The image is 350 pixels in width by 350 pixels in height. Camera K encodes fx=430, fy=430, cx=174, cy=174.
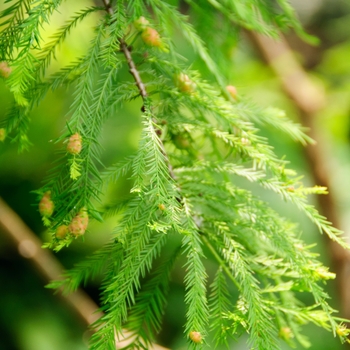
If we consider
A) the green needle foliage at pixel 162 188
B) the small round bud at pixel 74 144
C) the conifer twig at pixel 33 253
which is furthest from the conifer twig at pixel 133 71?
the conifer twig at pixel 33 253

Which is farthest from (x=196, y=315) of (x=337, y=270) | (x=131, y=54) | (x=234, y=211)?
(x=337, y=270)

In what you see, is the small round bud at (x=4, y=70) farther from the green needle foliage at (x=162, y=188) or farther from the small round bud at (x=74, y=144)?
the small round bud at (x=74, y=144)

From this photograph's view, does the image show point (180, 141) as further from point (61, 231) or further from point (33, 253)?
point (33, 253)

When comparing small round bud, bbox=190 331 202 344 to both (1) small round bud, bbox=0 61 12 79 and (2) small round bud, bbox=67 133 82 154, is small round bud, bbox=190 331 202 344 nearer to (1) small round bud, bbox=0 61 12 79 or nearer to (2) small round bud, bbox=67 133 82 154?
(2) small round bud, bbox=67 133 82 154

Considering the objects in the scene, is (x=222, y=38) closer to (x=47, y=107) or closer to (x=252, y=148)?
(x=252, y=148)

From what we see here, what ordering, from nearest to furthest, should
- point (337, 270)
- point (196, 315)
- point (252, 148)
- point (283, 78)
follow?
1. point (196, 315)
2. point (252, 148)
3. point (337, 270)
4. point (283, 78)

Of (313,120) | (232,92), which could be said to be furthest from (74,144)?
(313,120)
